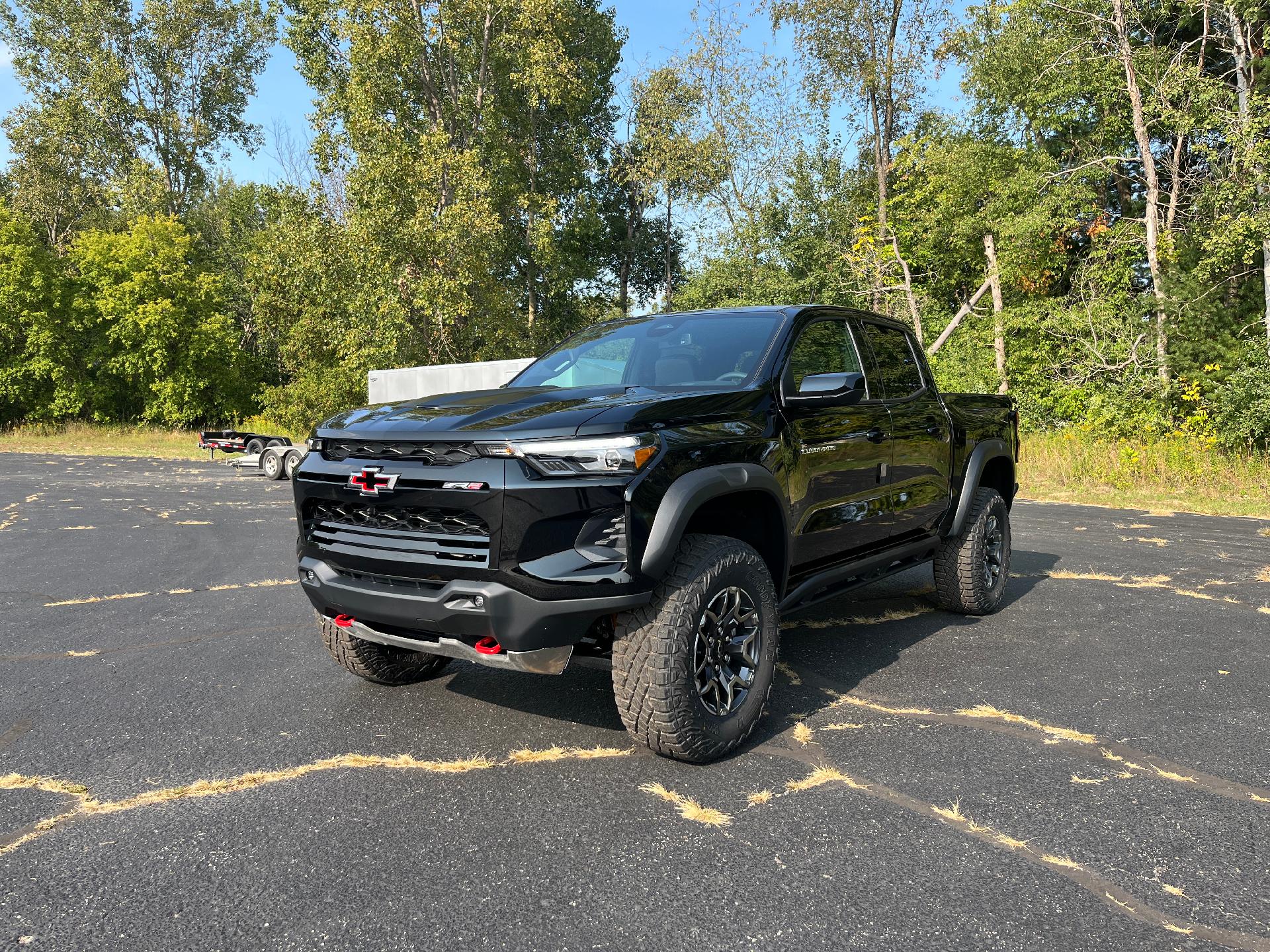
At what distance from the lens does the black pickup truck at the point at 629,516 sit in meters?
3.03

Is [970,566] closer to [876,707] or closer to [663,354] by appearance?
[876,707]

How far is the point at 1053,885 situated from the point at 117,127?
4630cm

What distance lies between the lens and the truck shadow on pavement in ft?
13.1

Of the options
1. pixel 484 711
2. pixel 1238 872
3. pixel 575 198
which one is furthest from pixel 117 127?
pixel 1238 872

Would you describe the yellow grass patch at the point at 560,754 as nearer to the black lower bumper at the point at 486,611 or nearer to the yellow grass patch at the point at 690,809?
the yellow grass patch at the point at 690,809

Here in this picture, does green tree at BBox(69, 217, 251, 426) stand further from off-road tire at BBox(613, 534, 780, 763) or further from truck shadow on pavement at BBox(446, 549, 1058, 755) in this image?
off-road tire at BBox(613, 534, 780, 763)

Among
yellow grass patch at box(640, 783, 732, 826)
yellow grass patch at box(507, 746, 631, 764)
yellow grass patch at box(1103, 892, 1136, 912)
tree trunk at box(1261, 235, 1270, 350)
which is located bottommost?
yellow grass patch at box(1103, 892, 1136, 912)

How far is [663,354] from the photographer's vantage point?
4.44 metres

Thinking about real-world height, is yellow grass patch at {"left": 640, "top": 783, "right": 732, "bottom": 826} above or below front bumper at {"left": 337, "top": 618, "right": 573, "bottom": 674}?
below

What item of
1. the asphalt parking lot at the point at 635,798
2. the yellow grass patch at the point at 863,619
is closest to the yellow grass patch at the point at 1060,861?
the asphalt parking lot at the point at 635,798

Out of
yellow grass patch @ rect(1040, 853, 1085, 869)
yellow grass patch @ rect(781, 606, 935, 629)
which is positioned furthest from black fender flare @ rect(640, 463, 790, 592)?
yellow grass patch @ rect(781, 606, 935, 629)

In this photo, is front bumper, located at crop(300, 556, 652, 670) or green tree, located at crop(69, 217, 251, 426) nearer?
front bumper, located at crop(300, 556, 652, 670)

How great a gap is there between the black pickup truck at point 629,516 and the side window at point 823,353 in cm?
2

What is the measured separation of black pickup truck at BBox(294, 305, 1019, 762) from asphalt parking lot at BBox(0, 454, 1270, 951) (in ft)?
1.53
